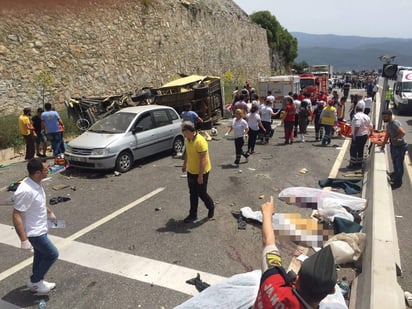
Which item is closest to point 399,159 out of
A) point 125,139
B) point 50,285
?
point 125,139

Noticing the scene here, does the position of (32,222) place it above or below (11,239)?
above

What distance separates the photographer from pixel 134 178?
9.94 m

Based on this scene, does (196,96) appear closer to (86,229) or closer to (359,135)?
(359,135)

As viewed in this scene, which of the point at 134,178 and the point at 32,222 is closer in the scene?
the point at 32,222

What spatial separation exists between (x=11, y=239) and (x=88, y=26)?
13985 mm

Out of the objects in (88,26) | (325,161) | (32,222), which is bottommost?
(325,161)

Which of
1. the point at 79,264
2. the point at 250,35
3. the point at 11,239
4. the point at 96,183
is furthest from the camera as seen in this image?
the point at 250,35

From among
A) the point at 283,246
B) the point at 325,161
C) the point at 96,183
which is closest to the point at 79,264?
the point at 283,246

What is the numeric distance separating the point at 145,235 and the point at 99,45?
14338 mm

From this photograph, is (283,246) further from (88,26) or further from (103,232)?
(88,26)

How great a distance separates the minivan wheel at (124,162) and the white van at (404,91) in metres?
18.7

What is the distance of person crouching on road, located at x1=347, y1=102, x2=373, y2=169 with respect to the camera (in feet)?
34.0

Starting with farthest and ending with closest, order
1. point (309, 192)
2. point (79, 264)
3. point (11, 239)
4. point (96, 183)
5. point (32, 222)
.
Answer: point (96, 183)
point (309, 192)
point (11, 239)
point (79, 264)
point (32, 222)

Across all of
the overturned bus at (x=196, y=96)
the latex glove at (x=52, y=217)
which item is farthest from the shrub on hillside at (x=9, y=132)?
the latex glove at (x=52, y=217)
